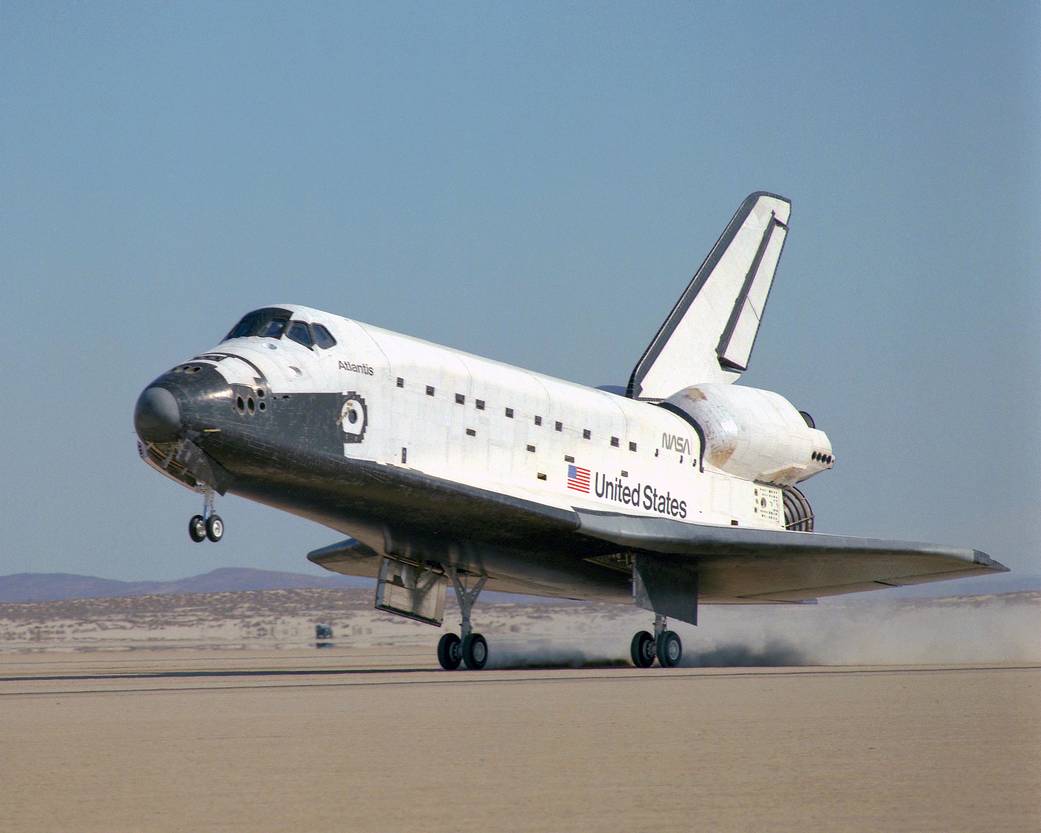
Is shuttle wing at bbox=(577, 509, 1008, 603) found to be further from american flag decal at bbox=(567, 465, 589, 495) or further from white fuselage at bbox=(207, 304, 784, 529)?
white fuselage at bbox=(207, 304, 784, 529)

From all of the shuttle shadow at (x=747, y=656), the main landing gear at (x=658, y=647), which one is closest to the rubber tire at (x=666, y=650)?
the main landing gear at (x=658, y=647)

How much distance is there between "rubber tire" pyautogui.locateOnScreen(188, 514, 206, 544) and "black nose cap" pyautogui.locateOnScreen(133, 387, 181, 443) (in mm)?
806

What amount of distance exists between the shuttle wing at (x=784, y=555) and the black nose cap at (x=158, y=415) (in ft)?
17.1

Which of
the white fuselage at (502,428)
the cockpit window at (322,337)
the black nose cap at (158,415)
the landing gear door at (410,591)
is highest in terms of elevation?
the cockpit window at (322,337)

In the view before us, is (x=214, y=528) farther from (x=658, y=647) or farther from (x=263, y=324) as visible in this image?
(x=658, y=647)

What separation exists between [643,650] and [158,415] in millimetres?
7505

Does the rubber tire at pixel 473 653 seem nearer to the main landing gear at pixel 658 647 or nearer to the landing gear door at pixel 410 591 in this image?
the landing gear door at pixel 410 591

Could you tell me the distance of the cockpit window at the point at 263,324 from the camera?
1491cm

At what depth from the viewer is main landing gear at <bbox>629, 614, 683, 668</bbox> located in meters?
18.1

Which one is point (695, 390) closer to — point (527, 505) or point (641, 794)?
point (527, 505)

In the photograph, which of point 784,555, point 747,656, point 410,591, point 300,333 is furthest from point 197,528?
point 747,656

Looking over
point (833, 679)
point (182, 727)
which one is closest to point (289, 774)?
point (182, 727)

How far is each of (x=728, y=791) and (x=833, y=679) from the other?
7836 mm

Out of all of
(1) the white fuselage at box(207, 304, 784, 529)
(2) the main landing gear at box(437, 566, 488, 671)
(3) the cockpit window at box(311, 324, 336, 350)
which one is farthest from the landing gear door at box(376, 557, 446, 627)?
(3) the cockpit window at box(311, 324, 336, 350)
